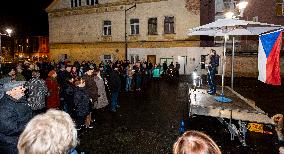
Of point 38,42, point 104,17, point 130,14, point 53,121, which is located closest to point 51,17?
point 104,17

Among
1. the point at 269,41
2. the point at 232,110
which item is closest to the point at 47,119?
the point at 232,110

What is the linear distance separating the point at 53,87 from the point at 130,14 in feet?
81.1

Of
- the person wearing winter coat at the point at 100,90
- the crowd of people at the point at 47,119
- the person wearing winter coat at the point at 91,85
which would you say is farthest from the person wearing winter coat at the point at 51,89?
the person wearing winter coat at the point at 100,90

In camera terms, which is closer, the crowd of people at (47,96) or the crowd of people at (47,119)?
the crowd of people at (47,119)

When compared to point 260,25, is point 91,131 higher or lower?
lower

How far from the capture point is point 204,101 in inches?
367

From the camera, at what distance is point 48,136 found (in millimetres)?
2520

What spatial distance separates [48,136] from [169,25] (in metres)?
29.9

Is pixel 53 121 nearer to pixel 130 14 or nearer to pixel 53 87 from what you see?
pixel 53 87

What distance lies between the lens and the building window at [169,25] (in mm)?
31312

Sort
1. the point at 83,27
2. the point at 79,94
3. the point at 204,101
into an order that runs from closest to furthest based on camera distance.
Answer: the point at 79,94, the point at 204,101, the point at 83,27

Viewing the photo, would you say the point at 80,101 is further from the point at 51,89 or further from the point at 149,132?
the point at 149,132

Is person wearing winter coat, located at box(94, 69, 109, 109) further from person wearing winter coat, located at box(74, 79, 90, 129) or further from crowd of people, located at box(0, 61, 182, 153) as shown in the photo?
person wearing winter coat, located at box(74, 79, 90, 129)

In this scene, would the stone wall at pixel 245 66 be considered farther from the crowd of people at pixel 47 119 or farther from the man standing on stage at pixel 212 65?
the crowd of people at pixel 47 119
